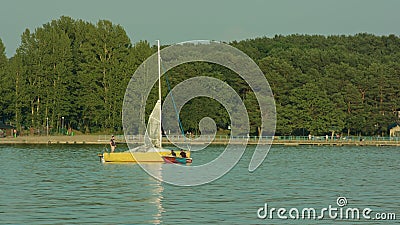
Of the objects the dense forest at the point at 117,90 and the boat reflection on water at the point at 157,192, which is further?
the dense forest at the point at 117,90

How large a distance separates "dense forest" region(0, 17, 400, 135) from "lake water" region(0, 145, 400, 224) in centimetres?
4125

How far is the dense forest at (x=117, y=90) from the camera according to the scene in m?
96.8

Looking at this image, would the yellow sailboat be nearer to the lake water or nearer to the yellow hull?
the yellow hull

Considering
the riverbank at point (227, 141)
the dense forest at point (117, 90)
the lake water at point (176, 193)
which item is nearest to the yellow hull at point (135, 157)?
the lake water at point (176, 193)

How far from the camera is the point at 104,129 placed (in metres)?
101

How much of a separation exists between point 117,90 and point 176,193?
215ft

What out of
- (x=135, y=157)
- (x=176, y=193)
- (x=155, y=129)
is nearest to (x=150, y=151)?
(x=135, y=157)

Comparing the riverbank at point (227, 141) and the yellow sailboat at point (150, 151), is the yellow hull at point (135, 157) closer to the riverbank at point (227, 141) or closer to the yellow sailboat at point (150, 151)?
the yellow sailboat at point (150, 151)

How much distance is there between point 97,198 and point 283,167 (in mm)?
22292

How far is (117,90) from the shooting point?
327 ft

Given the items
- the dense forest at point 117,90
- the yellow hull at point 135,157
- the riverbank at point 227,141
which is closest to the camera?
the yellow hull at point 135,157

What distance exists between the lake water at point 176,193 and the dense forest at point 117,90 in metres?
41.2

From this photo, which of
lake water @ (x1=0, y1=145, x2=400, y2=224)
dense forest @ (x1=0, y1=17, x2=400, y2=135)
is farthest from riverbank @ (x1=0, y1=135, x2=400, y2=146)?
lake water @ (x1=0, y1=145, x2=400, y2=224)

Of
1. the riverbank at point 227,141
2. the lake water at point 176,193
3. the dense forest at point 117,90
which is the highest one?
the dense forest at point 117,90
